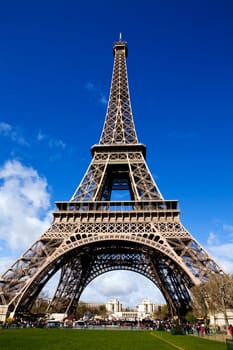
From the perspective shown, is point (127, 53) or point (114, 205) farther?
point (127, 53)

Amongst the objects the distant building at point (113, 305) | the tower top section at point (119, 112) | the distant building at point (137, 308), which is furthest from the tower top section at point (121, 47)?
the distant building at point (113, 305)

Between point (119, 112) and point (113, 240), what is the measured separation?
23.8 meters

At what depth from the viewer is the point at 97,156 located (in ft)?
143

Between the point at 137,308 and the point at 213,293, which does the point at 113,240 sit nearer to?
the point at 213,293

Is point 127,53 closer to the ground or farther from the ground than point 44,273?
farther from the ground

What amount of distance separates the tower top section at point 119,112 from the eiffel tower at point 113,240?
164 mm

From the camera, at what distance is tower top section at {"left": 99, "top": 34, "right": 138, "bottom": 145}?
153 ft

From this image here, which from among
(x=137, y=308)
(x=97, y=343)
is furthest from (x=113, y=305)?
(x=97, y=343)

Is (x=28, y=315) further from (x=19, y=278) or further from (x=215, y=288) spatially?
(x=215, y=288)

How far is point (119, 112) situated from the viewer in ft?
164

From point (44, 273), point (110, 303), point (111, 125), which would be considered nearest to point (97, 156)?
point (111, 125)

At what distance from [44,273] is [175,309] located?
60.2ft

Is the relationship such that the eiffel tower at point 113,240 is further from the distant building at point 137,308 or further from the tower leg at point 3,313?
the distant building at point 137,308

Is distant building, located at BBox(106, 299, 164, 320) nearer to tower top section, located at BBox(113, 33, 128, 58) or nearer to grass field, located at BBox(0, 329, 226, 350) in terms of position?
tower top section, located at BBox(113, 33, 128, 58)
